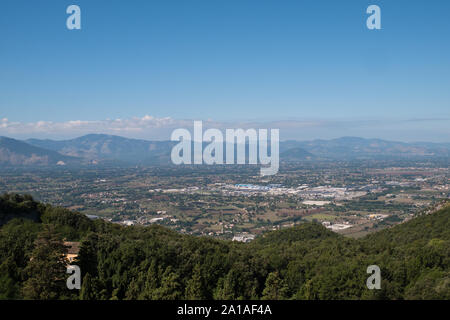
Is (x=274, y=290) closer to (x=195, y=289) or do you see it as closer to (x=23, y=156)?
(x=195, y=289)

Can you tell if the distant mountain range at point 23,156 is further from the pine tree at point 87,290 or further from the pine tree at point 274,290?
the pine tree at point 274,290

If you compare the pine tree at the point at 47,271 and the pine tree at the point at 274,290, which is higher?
the pine tree at the point at 47,271

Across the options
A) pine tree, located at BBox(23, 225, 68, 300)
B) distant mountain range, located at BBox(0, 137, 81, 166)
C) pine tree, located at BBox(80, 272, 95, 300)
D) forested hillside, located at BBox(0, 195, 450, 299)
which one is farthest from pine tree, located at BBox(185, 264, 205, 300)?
distant mountain range, located at BBox(0, 137, 81, 166)

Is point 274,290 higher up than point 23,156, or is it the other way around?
point 274,290

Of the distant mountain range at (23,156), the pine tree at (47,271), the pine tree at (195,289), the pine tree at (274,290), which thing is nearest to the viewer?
the pine tree at (47,271)

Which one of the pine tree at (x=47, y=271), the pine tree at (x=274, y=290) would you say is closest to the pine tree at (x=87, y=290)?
the pine tree at (x=47, y=271)

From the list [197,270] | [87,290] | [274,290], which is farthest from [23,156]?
[274,290]

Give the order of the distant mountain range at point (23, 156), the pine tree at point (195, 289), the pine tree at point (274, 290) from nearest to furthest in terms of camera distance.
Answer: the pine tree at point (195, 289)
the pine tree at point (274, 290)
the distant mountain range at point (23, 156)
